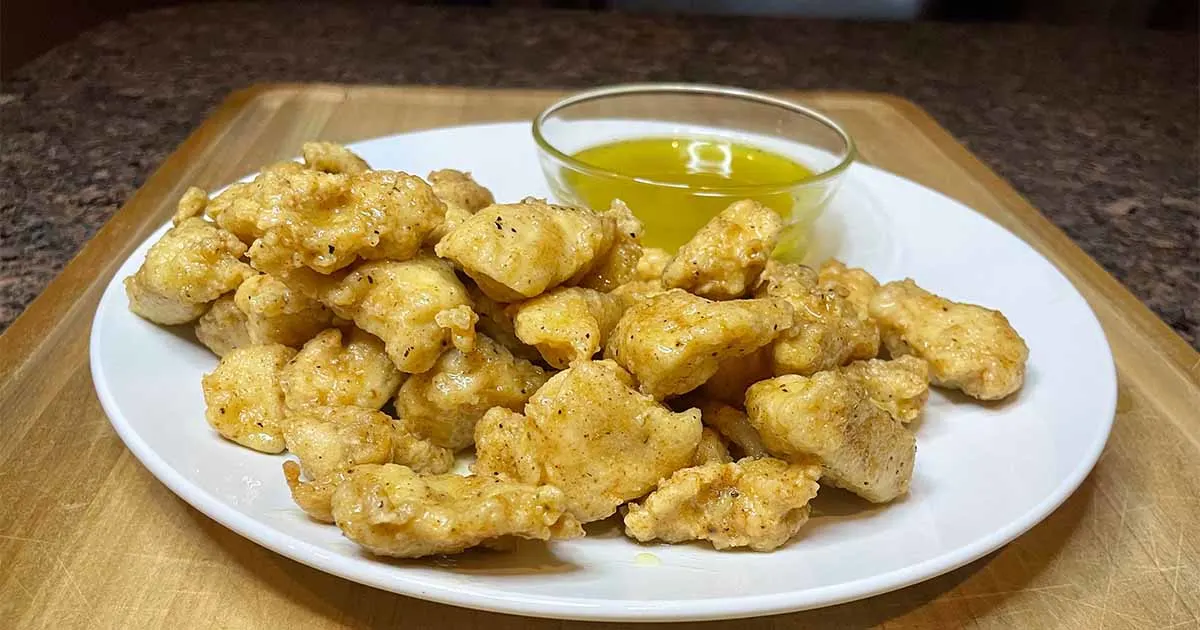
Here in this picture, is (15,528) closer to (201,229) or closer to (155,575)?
(155,575)

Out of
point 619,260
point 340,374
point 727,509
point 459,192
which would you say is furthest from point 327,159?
point 727,509

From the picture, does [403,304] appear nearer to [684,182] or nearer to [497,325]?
[497,325]

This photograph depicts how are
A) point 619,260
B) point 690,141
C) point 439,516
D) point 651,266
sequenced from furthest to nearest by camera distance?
point 690,141, point 651,266, point 619,260, point 439,516

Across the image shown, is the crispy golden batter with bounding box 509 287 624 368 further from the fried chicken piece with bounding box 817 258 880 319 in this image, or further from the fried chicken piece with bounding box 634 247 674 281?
the fried chicken piece with bounding box 817 258 880 319

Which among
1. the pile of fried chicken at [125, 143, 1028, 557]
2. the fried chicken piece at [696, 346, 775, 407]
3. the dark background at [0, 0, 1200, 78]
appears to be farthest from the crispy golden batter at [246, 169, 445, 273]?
the dark background at [0, 0, 1200, 78]

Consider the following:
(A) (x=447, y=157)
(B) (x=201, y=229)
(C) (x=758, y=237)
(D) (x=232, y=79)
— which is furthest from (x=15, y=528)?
(D) (x=232, y=79)

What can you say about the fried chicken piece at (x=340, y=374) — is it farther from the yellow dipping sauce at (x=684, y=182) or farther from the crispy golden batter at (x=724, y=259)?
the yellow dipping sauce at (x=684, y=182)

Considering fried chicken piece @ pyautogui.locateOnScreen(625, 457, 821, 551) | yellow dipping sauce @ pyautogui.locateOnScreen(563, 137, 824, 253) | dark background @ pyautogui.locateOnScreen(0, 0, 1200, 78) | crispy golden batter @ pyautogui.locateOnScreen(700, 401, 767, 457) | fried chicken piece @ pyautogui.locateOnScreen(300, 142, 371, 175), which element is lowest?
dark background @ pyautogui.locateOnScreen(0, 0, 1200, 78)
